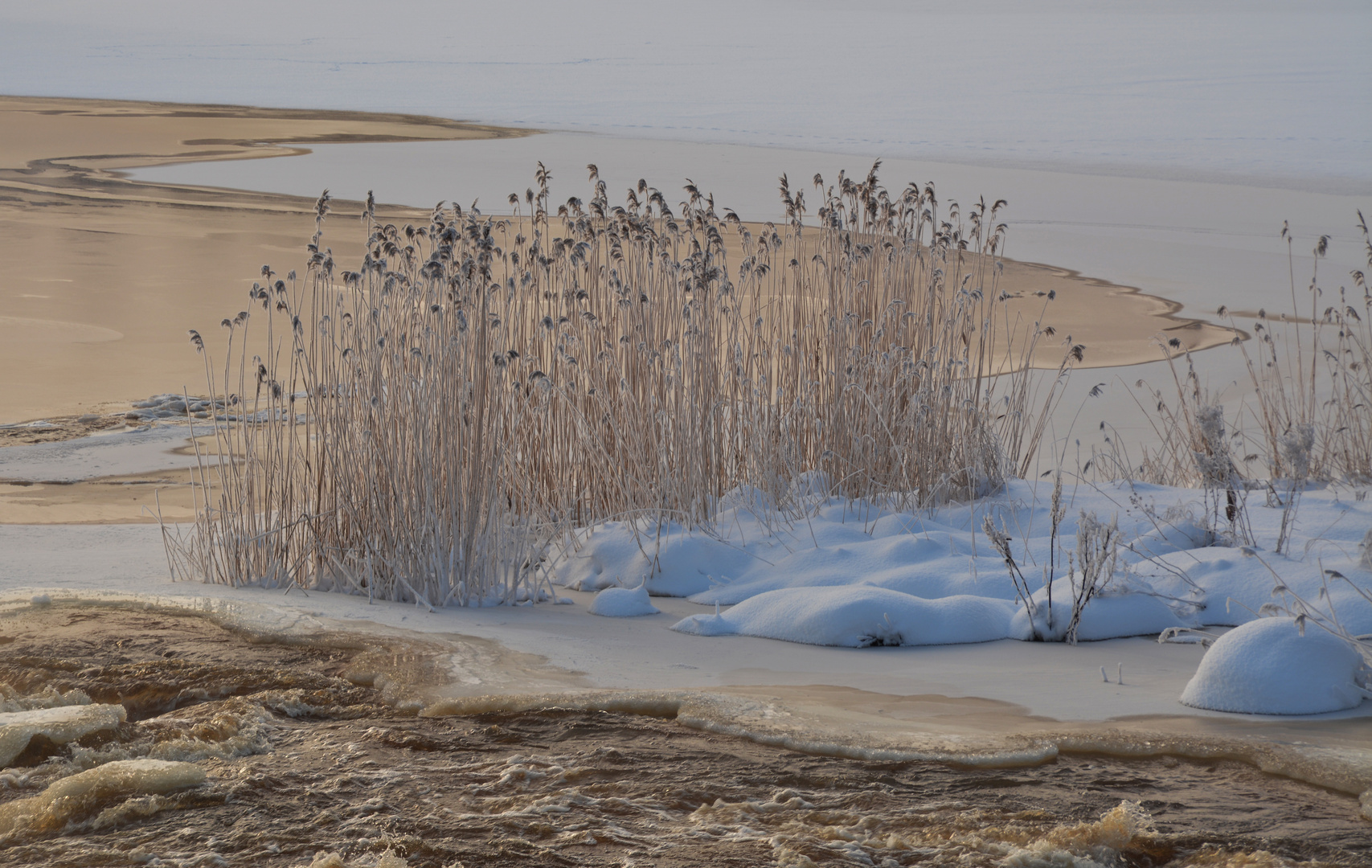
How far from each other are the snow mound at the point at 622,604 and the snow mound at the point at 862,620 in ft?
0.63

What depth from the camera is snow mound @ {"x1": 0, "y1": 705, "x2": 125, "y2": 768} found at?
2465mm

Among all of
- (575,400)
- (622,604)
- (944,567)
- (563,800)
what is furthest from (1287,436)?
(563,800)

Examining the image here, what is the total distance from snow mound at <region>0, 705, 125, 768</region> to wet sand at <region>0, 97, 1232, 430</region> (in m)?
2.07

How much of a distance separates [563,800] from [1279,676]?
5.04 ft

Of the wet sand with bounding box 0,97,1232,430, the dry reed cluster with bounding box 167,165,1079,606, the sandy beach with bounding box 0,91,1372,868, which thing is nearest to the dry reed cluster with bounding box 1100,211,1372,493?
the sandy beach with bounding box 0,91,1372,868

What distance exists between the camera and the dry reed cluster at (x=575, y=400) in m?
3.57

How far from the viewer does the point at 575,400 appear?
14.2ft

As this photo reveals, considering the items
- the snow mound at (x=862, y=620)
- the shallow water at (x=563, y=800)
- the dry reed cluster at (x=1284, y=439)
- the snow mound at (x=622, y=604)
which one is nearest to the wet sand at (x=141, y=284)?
the dry reed cluster at (x=1284, y=439)

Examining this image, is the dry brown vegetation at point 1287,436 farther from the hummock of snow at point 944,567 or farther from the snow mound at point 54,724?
the snow mound at point 54,724

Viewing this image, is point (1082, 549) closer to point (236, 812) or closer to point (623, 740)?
point (623, 740)

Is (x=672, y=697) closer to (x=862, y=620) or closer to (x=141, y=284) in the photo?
(x=862, y=620)

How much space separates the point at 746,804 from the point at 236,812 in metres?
0.91

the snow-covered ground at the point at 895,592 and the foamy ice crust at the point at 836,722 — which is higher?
the snow-covered ground at the point at 895,592

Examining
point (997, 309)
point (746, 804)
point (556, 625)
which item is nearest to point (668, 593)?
point (556, 625)
